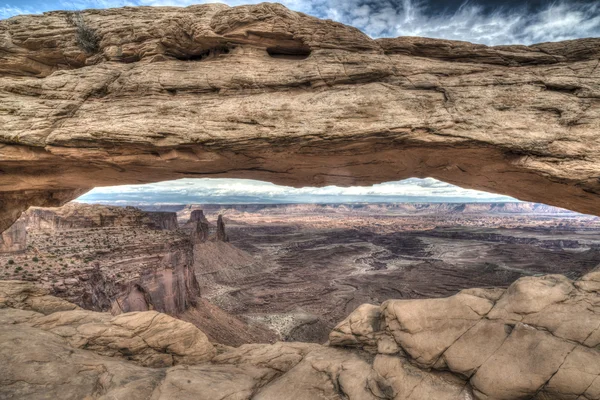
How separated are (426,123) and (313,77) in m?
4.10

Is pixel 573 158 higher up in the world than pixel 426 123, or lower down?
lower down

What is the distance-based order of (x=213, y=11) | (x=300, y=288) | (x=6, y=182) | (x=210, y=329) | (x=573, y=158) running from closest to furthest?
(x=573, y=158), (x=213, y=11), (x=6, y=182), (x=210, y=329), (x=300, y=288)

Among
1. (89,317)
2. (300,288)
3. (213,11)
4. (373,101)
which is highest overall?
(213,11)

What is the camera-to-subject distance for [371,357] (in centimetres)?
866

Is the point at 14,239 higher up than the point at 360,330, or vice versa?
the point at 360,330

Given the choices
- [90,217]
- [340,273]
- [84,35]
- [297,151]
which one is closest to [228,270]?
[340,273]

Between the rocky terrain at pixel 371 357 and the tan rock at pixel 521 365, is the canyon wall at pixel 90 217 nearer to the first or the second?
the rocky terrain at pixel 371 357

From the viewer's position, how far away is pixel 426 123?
9.48 m

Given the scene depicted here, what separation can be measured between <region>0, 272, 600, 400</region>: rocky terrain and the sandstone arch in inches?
172

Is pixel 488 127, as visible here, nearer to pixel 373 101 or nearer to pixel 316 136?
pixel 373 101

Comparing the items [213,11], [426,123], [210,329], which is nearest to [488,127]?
[426,123]

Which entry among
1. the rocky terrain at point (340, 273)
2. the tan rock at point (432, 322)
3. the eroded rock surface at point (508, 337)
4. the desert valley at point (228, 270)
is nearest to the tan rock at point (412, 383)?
the eroded rock surface at point (508, 337)

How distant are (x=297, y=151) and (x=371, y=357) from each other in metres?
6.88

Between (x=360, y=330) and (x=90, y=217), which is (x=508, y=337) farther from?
(x=90, y=217)
